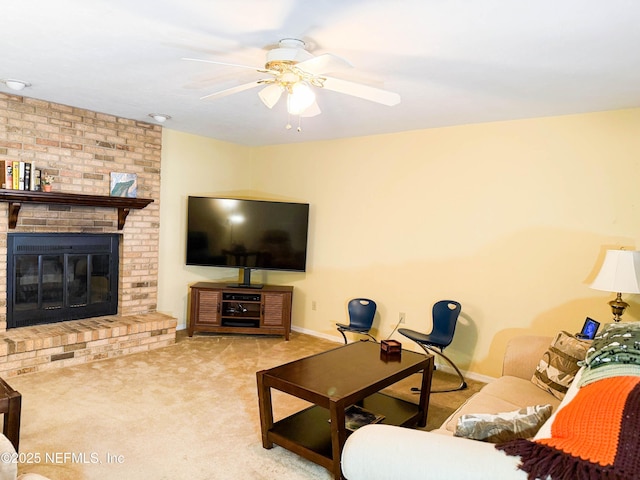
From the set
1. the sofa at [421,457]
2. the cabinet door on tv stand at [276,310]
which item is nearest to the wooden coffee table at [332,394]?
the sofa at [421,457]

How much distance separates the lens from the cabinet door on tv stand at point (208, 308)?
197 inches

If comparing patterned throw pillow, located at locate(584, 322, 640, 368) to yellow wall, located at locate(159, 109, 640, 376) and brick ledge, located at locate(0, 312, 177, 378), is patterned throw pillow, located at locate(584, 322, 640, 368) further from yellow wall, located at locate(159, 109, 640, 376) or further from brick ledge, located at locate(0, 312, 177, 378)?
brick ledge, located at locate(0, 312, 177, 378)

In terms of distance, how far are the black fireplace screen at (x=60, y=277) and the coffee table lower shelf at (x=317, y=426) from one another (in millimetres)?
2656

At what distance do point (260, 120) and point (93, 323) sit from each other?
248cm

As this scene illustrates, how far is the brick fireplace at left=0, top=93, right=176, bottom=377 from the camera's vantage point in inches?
153

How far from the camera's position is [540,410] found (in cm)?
168

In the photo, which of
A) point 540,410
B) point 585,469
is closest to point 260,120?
point 540,410

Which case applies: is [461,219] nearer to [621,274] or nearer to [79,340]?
[621,274]

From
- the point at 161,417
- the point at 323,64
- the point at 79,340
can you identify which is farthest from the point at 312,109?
the point at 79,340

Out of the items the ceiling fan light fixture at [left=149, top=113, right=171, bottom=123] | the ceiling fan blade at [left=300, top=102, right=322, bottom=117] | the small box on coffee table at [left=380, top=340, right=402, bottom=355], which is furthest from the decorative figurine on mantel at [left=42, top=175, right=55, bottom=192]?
the small box on coffee table at [left=380, top=340, right=402, bottom=355]

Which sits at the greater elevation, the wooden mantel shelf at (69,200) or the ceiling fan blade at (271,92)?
the ceiling fan blade at (271,92)

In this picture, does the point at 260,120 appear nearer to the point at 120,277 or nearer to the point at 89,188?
the point at 89,188

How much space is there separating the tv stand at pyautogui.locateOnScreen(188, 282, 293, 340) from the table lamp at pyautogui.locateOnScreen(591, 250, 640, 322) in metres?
3.04

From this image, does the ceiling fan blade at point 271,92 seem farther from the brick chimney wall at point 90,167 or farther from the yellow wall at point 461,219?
the brick chimney wall at point 90,167
